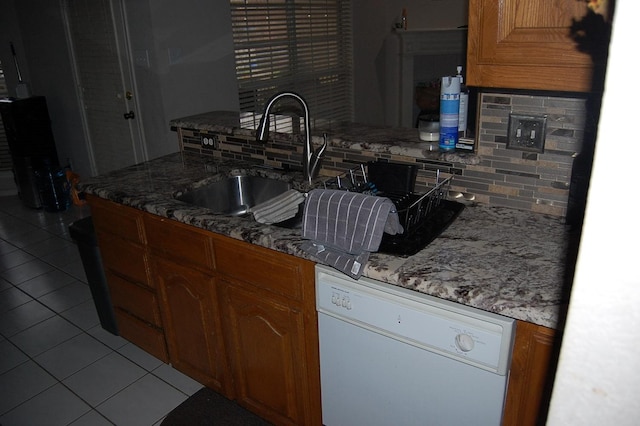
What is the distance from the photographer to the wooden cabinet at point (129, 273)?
204 cm

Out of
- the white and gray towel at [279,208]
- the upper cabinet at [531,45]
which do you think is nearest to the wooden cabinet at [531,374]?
the upper cabinet at [531,45]

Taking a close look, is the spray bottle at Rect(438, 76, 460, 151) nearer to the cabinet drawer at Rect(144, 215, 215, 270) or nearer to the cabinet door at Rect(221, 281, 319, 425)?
the cabinet door at Rect(221, 281, 319, 425)

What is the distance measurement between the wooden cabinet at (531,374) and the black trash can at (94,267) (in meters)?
1.86

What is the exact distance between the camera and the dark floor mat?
197 centimetres

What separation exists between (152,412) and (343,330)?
104cm

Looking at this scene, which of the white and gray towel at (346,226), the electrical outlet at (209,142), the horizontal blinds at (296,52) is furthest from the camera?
the horizontal blinds at (296,52)

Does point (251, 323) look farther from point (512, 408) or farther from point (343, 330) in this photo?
point (512, 408)

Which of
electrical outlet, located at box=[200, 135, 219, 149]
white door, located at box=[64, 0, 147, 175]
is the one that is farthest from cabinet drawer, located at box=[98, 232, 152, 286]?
white door, located at box=[64, 0, 147, 175]

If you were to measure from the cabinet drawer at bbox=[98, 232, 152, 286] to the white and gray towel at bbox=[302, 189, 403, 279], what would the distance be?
Answer: 90cm

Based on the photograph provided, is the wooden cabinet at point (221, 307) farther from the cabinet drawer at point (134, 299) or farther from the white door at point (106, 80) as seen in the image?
the white door at point (106, 80)

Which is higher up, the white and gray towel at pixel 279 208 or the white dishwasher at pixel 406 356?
the white and gray towel at pixel 279 208

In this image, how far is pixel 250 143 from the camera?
91.7 inches

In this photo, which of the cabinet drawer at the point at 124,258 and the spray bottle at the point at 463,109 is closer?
the spray bottle at the point at 463,109

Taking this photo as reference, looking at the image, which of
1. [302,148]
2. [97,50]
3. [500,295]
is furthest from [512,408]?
[97,50]
